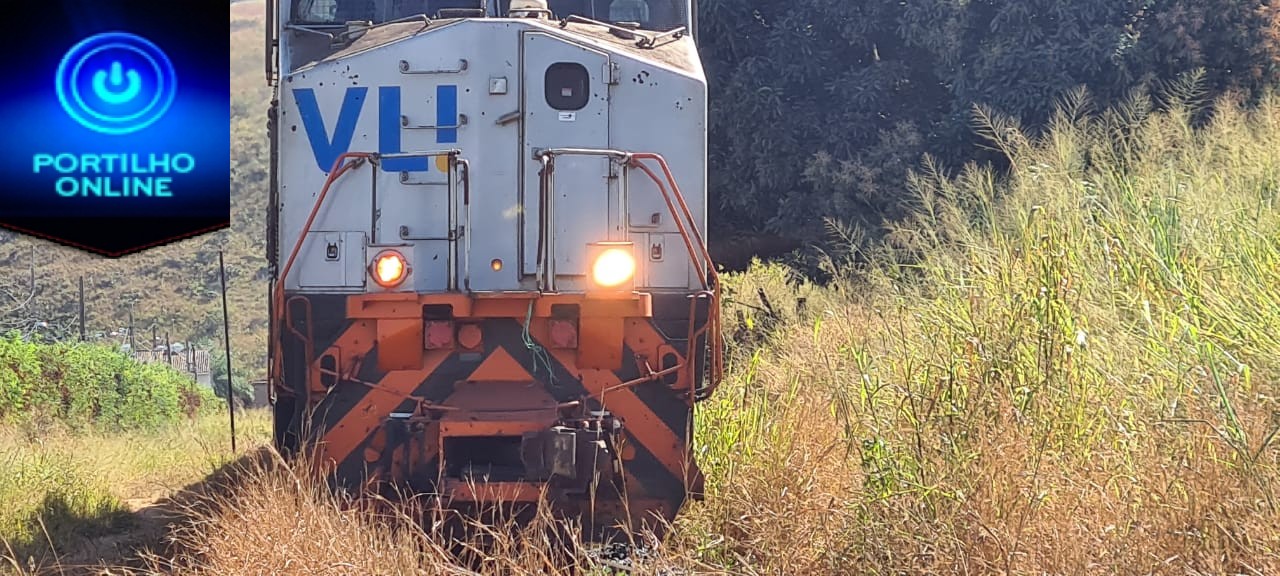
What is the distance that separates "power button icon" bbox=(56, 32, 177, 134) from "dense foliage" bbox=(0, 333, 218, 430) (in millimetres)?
3993

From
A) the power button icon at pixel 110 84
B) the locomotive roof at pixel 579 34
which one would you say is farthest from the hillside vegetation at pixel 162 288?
the locomotive roof at pixel 579 34

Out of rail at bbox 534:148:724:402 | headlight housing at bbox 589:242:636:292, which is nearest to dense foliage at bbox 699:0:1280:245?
rail at bbox 534:148:724:402

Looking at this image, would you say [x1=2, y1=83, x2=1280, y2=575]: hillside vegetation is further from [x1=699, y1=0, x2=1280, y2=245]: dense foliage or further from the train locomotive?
[x1=699, y1=0, x2=1280, y2=245]: dense foliage

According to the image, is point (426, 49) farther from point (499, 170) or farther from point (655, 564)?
point (655, 564)

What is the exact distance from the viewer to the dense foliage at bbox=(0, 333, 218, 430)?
17.8m

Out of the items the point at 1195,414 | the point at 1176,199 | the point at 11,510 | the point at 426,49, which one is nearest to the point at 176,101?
the point at 11,510

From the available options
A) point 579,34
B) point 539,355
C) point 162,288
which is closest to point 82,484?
point 539,355

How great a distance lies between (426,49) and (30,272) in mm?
30610

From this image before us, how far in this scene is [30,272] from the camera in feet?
109

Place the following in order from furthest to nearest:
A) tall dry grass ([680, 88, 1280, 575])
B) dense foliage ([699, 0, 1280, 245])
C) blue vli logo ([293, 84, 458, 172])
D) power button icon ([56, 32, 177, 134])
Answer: power button icon ([56, 32, 177, 134]), dense foliage ([699, 0, 1280, 245]), blue vli logo ([293, 84, 458, 172]), tall dry grass ([680, 88, 1280, 575])

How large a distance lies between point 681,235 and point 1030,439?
2127 millimetres

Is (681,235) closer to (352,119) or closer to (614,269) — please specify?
(614,269)

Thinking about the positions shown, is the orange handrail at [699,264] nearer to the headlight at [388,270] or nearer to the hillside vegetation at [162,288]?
the headlight at [388,270]

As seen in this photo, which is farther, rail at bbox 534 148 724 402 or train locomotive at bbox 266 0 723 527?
rail at bbox 534 148 724 402
